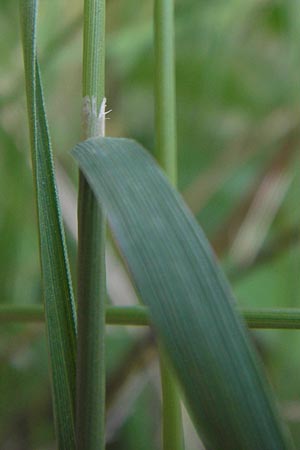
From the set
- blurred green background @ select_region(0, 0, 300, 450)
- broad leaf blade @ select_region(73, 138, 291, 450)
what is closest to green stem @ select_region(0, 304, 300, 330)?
broad leaf blade @ select_region(73, 138, 291, 450)

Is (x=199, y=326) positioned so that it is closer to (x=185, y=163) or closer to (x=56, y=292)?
(x=56, y=292)

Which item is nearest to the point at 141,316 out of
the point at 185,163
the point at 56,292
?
the point at 56,292

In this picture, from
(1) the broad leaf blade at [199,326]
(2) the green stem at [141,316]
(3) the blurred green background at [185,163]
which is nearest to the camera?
(1) the broad leaf blade at [199,326]

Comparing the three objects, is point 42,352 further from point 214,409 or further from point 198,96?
point 214,409

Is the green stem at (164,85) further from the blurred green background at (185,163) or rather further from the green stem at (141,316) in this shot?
the blurred green background at (185,163)

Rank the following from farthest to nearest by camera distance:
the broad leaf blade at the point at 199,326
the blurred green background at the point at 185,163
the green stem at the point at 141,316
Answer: the blurred green background at the point at 185,163
the green stem at the point at 141,316
the broad leaf blade at the point at 199,326

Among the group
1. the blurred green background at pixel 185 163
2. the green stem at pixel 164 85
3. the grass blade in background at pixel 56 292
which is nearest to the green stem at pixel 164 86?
the green stem at pixel 164 85

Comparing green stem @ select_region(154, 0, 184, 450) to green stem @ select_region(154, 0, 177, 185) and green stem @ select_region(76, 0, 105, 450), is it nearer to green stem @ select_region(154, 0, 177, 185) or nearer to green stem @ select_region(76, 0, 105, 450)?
green stem @ select_region(154, 0, 177, 185)
